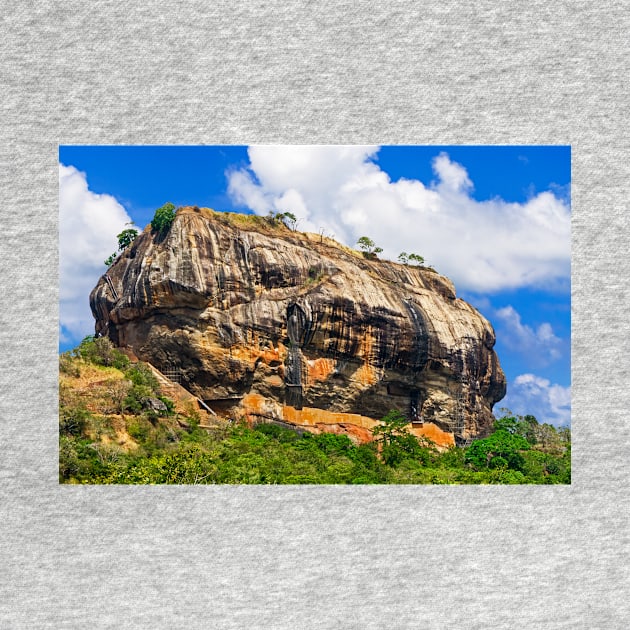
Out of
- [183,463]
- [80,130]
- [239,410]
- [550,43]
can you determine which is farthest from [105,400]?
[550,43]

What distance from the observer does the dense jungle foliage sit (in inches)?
347

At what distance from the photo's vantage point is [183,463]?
8969mm

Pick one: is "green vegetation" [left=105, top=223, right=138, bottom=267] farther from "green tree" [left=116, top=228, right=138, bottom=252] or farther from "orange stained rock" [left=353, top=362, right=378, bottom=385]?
"orange stained rock" [left=353, top=362, right=378, bottom=385]

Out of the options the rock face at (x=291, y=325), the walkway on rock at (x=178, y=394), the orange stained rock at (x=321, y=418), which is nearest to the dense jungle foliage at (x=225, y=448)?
the walkway on rock at (x=178, y=394)

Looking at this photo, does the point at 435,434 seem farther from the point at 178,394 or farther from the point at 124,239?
the point at 124,239

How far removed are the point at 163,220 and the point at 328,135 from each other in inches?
222

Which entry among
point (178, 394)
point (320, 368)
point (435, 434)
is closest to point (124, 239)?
point (178, 394)

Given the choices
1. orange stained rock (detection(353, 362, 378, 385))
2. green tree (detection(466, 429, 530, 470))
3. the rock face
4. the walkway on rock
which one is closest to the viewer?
green tree (detection(466, 429, 530, 470))

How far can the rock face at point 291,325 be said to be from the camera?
1317cm

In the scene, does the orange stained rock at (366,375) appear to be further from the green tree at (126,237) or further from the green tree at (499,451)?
the green tree at (126,237)

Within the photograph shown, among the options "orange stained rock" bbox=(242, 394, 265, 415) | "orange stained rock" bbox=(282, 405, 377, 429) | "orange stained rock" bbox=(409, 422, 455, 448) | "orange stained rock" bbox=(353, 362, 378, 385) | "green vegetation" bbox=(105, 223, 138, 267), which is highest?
"green vegetation" bbox=(105, 223, 138, 267)

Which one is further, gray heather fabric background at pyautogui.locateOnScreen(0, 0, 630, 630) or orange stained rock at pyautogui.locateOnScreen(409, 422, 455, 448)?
orange stained rock at pyautogui.locateOnScreen(409, 422, 455, 448)

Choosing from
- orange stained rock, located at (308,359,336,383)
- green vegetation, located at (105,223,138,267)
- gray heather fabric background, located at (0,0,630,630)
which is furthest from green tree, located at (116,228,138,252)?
orange stained rock, located at (308,359,336,383)

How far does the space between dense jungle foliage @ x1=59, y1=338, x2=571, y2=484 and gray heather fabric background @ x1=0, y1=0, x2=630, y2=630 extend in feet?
3.75
